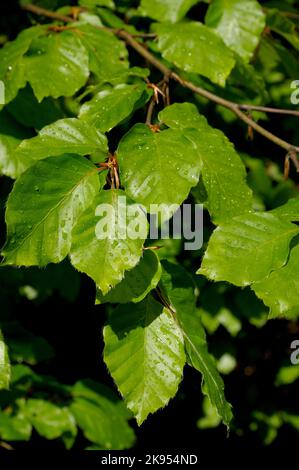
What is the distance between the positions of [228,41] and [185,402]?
1744 millimetres

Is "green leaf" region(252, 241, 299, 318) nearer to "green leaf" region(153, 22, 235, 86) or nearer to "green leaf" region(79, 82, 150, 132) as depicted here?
"green leaf" region(79, 82, 150, 132)

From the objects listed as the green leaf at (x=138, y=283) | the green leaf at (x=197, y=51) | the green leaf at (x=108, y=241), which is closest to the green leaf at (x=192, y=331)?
the green leaf at (x=138, y=283)

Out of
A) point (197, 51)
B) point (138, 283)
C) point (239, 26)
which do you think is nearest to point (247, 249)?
point (138, 283)

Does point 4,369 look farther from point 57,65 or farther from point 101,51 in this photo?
point 101,51

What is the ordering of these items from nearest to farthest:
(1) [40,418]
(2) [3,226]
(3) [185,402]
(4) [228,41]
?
1. (4) [228,41]
2. (2) [3,226]
3. (1) [40,418]
4. (3) [185,402]

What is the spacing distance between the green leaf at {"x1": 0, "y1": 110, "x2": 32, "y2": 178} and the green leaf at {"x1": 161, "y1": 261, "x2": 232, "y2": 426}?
463 millimetres

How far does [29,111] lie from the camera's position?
1418mm

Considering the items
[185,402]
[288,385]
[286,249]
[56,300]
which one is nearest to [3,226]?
[56,300]

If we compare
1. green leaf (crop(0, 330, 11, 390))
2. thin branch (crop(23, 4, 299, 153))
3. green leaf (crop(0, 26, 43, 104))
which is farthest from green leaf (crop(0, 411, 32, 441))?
thin branch (crop(23, 4, 299, 153))

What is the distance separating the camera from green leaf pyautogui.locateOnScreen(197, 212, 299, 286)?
37.1 inches

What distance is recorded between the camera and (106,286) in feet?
2.95

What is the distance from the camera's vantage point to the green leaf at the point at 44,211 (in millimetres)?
970

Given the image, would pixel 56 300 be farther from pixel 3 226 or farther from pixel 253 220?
pixel 253 220

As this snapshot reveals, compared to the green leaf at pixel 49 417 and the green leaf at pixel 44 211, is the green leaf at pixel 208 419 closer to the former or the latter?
the green leaf at pixel 49 417
